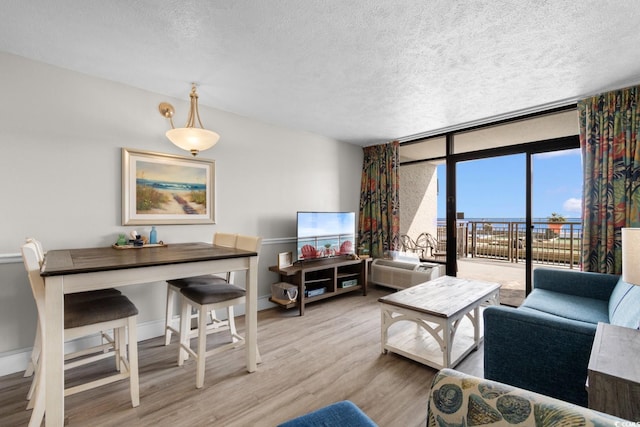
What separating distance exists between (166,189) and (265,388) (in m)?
2.02

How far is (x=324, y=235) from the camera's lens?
12.5 ft

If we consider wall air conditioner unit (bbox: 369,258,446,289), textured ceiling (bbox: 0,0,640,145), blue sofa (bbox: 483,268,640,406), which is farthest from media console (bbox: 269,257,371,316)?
blue sofa (bbox: 483,268,640,406)

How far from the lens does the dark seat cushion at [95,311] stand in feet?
5.07

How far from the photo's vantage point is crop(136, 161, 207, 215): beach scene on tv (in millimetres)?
2627

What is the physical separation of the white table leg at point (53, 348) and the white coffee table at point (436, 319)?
80.2 inches

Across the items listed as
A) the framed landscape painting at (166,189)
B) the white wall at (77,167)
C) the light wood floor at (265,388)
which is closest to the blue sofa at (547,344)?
the light wood floor at (265,388)

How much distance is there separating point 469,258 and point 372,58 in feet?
14.3

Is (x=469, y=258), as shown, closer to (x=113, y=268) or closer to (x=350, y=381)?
(x=350, y=381)

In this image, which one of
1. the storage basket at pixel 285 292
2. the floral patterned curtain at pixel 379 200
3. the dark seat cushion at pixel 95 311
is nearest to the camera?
the dark seat cushion at pixel 95 311

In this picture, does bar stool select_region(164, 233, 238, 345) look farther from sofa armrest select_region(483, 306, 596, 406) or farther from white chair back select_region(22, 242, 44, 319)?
sofa armrest select_region(483, 306, 596, 406)

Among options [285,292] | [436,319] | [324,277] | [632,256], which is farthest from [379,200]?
[632,256]

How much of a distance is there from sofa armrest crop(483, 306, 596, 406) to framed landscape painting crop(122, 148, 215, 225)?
271 cm

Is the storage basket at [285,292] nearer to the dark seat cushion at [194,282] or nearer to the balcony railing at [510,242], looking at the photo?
the dark seat cushion at [194,282]

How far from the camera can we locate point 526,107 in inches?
118
